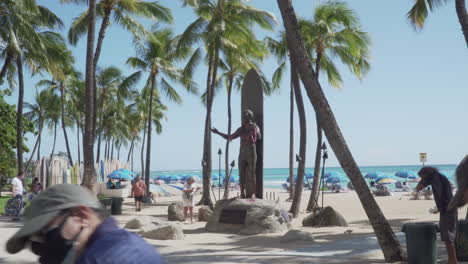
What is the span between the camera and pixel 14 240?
1416 millimetres

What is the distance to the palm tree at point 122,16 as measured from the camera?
20438 mm

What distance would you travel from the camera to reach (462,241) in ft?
26.2

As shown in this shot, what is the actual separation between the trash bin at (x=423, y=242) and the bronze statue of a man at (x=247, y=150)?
22.5 ft

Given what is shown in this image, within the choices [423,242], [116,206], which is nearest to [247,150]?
[423,242]

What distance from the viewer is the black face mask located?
135cm

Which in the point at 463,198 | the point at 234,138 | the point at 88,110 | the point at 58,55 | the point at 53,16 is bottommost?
the point at 463,198

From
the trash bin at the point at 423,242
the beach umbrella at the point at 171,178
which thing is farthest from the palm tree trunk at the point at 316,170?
the beach umbrella at the point at 171,178

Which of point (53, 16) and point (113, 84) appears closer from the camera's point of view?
point (53, 16)

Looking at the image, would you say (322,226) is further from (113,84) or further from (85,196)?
(113,84)

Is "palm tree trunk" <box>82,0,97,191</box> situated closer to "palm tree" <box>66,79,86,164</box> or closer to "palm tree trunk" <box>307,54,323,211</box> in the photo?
"palm tree trunk" <box>307,54,323,211</box>

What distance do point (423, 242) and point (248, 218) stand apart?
6567 mm

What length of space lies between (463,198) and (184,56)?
72.4ft

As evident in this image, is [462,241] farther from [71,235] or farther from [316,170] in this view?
[316,170]

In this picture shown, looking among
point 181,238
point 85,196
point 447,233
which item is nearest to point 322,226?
point 181,238
